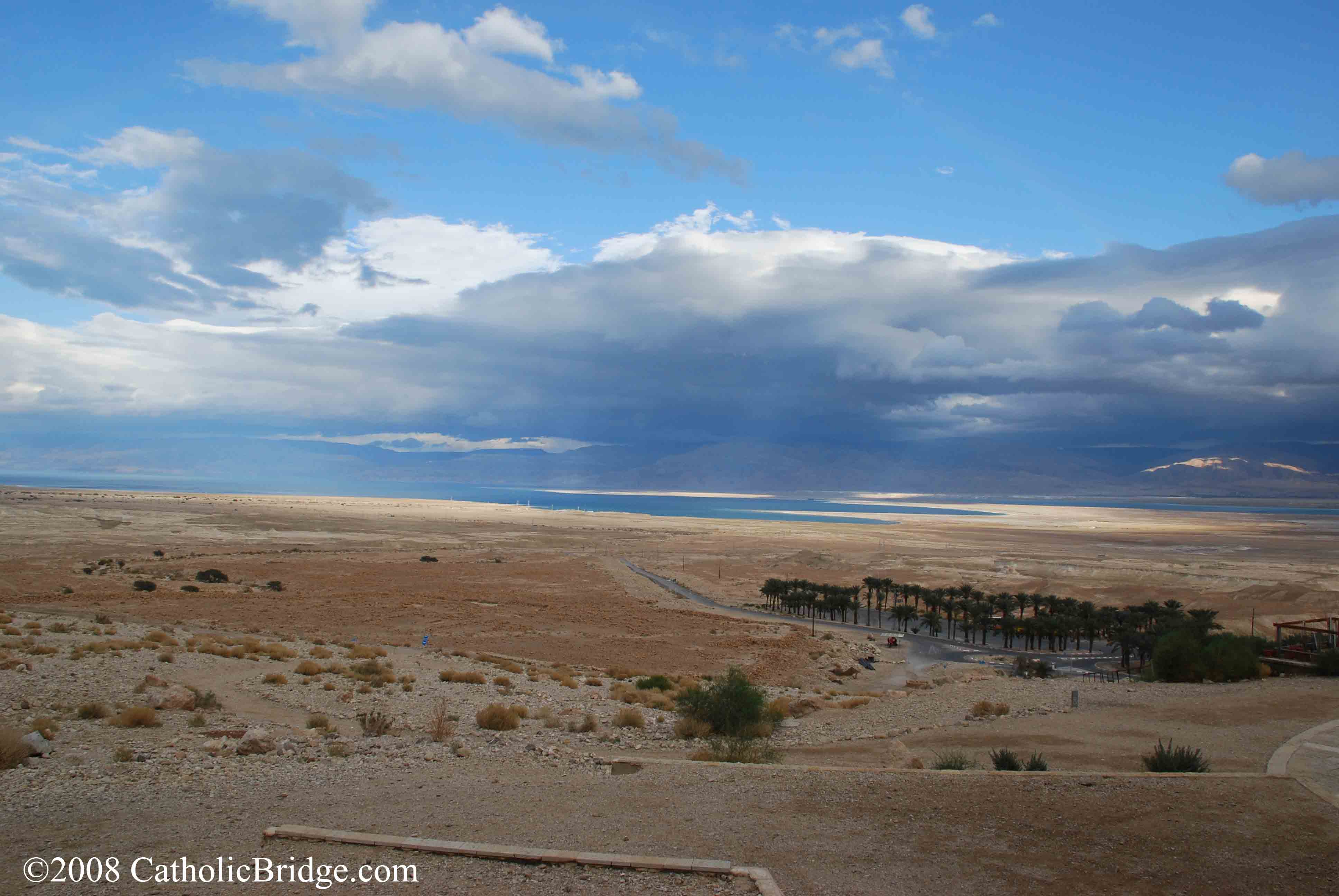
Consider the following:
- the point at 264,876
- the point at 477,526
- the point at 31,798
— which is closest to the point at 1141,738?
the point at 264,876

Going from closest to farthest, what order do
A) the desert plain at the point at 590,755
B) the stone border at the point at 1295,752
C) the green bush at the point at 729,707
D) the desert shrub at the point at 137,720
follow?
the desert plain at the point at 590,755 < the stone border at the point at 1295,752 < the desert shrub at the point at 137,720 < the green bush at the point at 729,707

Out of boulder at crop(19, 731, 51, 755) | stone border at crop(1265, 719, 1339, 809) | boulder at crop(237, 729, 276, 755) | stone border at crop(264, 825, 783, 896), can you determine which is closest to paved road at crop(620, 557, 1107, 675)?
stone border at crop(1265, 719, 1339, 809)

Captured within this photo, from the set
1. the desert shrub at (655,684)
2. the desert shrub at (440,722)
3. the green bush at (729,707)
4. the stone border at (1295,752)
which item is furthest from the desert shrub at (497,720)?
the stone border at (1295,752)

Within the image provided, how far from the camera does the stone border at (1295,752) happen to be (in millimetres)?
9192

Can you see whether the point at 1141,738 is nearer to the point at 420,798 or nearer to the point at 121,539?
the point at 420,798

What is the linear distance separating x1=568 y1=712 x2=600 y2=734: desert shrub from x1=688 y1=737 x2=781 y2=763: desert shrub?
2.66 m

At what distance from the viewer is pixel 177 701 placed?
47.3 ft

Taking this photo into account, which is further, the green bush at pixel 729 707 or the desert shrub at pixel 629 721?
the desert shrub at pixel 629 721

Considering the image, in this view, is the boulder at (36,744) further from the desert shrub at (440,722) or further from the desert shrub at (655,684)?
the desert shrub at (655,684)

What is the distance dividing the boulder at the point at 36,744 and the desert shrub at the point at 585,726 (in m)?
8.47

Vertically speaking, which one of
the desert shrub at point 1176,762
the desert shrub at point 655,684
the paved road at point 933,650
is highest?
the desert shrub at point 1176,762

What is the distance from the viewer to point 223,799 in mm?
9219

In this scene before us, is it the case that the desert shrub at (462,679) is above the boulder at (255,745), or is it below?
below

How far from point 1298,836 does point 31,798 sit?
1423 centimetres
